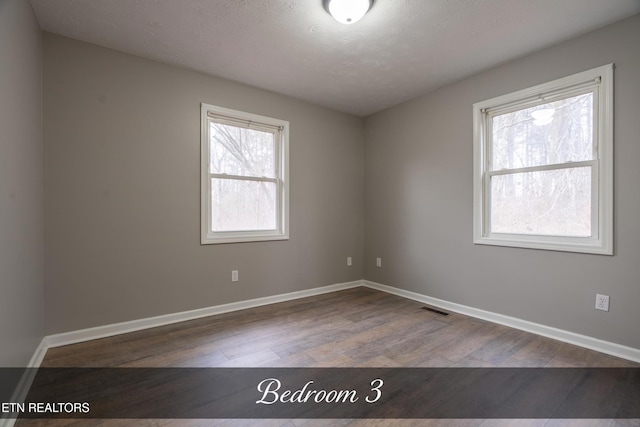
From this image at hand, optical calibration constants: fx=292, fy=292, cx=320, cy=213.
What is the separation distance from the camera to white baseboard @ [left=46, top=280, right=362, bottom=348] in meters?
2.47

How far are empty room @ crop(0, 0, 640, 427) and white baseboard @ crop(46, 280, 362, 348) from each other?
0.9 inches

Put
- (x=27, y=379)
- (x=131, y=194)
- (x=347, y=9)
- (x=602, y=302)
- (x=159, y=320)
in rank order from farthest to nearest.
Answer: (x=159, y=320) < (x=131, y=194) < (x=602, y=302) < (x=347, y=9) < (x=27, y=379)

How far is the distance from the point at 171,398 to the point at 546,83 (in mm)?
3844

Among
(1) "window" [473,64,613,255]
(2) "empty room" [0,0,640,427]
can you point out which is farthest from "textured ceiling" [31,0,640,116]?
(1) "window" [473,64,613,255]

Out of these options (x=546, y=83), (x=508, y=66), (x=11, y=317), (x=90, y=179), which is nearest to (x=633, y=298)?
(x=546, y=83)

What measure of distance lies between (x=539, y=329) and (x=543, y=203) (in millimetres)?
1170

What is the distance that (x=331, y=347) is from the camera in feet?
7.96

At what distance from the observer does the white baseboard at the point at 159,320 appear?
2.47 meters

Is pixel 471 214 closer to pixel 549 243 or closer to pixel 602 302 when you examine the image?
pixel 549 243

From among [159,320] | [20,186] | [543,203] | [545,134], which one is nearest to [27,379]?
[159,320]

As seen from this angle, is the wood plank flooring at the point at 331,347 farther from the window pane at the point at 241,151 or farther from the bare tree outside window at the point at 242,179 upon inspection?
the window pane at the point at 241,151

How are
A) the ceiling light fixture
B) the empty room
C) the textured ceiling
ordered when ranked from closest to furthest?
the empty room < the ceiling light fixture < the textured ceiling

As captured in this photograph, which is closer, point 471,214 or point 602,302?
point 602,302

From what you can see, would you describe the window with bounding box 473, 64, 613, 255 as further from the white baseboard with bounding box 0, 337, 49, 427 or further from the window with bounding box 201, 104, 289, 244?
the white baseboard with bounding box 0, 337, 49, 427
